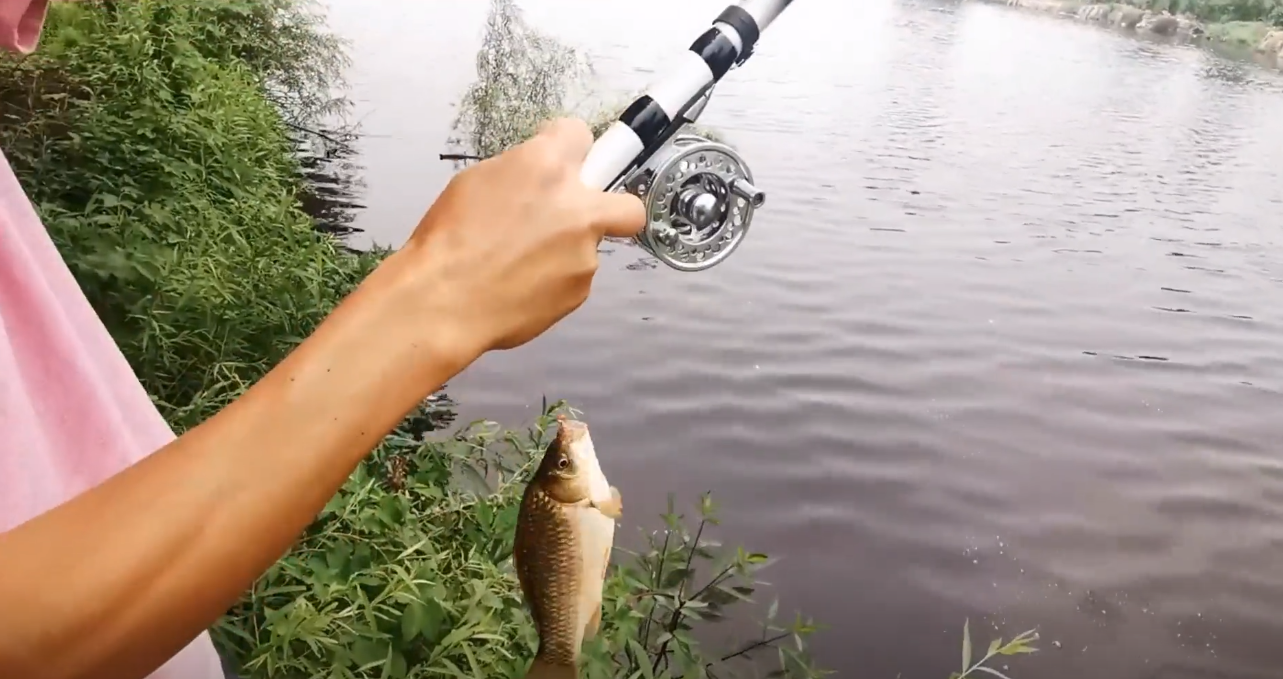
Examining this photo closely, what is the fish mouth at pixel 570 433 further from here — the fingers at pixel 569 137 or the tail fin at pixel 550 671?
the fingers at pixel 569 137

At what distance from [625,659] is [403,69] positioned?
18.0ft

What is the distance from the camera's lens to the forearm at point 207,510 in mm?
472

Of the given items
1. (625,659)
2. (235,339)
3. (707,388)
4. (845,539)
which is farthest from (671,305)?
(625,659)

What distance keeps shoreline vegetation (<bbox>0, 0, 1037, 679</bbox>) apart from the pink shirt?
43.4 inches

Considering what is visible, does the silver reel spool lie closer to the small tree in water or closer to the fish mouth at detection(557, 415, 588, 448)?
the fish mouth at detection(557, 415, 588, 448)

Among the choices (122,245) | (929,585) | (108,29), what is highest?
(108,29)

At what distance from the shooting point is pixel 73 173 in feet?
10.5

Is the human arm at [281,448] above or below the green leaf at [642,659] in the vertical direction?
above

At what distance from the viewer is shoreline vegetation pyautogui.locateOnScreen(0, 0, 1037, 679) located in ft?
6.16

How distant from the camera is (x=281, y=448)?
1.69 ft

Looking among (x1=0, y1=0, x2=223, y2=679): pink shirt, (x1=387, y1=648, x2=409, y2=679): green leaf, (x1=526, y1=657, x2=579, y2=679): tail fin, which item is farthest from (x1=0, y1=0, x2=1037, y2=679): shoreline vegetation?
(x1=0, y1=0, x2=223, y2=679): pink shirt

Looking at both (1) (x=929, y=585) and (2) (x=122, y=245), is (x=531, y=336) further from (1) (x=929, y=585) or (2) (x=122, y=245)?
(1) (x=929, y=585)

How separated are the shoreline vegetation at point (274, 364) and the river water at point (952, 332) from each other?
0.43 metres

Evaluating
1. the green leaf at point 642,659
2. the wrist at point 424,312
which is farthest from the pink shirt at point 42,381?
the green leaf at point 642,659
